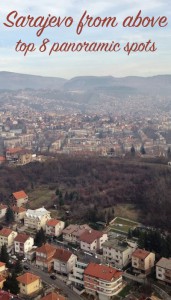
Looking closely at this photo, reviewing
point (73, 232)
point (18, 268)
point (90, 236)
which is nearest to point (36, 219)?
point (73, 232)

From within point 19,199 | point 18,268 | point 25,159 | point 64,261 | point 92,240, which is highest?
point 25,159

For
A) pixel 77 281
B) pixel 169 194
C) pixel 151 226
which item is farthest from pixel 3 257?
pixel 169 194

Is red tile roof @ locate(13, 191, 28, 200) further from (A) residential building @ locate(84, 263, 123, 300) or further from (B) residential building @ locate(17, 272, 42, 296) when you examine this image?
(A) residential building @ locate(84, 263, 123, 300)

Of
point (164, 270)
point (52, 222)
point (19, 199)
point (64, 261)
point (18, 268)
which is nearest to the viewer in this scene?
point (164, 270)

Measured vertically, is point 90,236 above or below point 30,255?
above

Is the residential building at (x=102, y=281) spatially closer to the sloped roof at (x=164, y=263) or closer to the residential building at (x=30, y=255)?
the sloped roof at (x=164, y=263)

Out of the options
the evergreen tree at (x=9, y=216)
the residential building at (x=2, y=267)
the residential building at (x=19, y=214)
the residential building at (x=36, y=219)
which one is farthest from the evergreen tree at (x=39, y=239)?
the evergreen tree at (x=9, y=216)

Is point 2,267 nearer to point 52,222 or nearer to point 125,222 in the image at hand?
point 52,222
